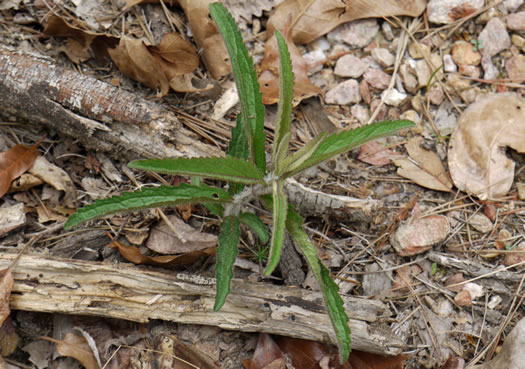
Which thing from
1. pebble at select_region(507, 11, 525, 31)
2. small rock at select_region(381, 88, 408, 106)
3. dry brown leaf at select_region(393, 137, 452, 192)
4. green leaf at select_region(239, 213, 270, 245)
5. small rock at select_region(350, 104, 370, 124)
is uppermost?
pebble at select_region(507, 11, 525, 31)

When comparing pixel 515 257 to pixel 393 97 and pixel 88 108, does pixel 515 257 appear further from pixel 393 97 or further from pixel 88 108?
pixel 88 108

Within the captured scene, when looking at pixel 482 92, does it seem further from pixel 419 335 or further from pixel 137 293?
pixel 137 293

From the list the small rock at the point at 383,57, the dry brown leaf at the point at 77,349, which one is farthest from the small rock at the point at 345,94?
the dry brown leaf at the point at 77,349

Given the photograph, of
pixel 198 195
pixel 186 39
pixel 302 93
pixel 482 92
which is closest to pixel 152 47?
pixel 186 39

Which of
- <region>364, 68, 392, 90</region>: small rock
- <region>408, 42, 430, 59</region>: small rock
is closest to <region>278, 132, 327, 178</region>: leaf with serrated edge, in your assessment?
<region>364, 68, 392, 90</region>: small rock

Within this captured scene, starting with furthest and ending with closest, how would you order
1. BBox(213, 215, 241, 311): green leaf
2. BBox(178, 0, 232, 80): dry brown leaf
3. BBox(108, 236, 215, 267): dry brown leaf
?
BBox(178, 0, 232, 80): dry brown leaf → BBox(108, 236, 215, 267): dry brown leaf → BBox(213, 215, 241, 311): green leaf

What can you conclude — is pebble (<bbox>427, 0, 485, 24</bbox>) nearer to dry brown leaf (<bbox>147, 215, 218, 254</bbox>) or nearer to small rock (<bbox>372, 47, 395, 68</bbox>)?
small rock (<bbox>372, 47, 395, 68</bbox>)
